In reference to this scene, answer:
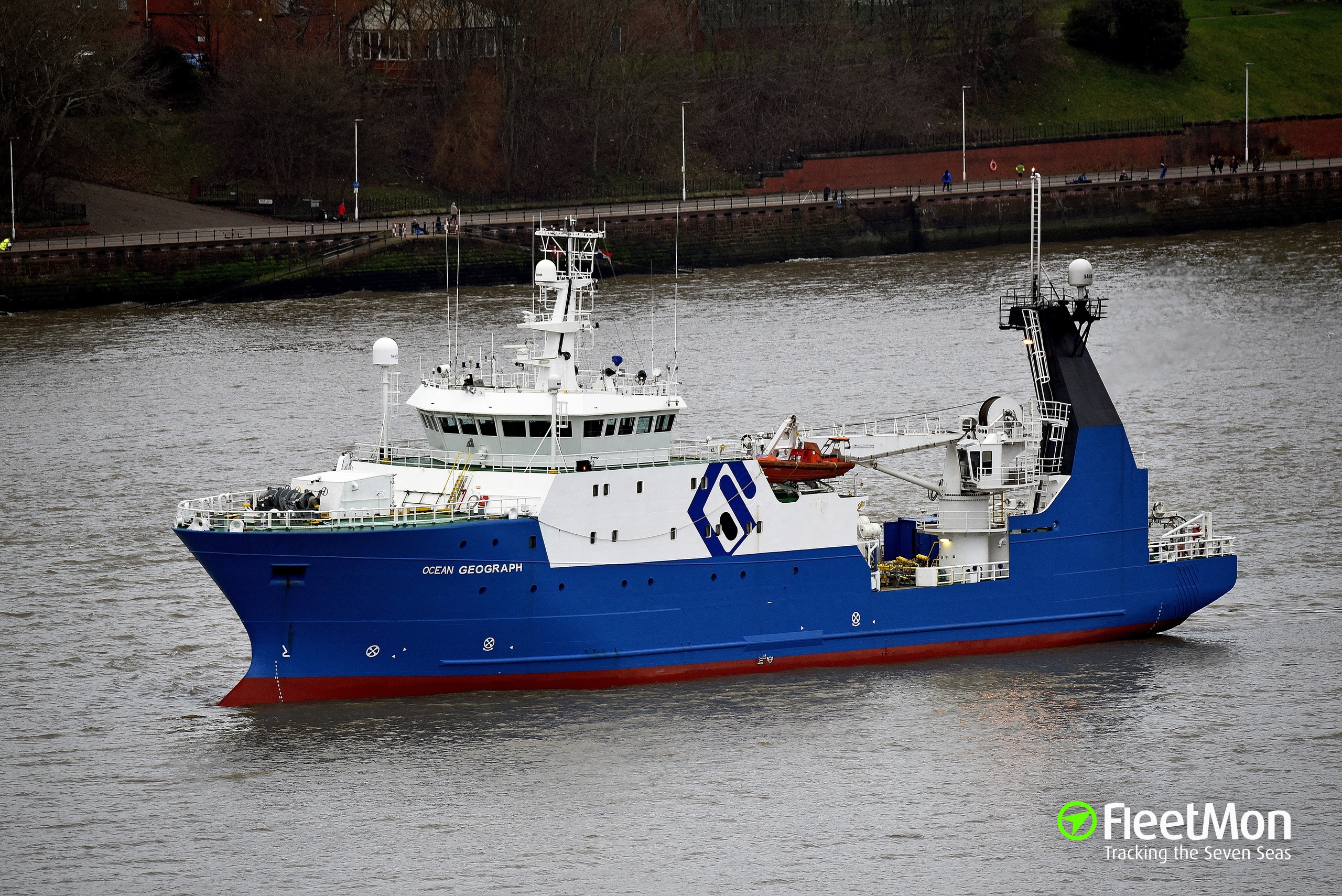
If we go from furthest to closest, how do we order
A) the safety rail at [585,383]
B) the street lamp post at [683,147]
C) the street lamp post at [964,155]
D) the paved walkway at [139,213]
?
the street lamp post at [964,155]
the street lamp post at [683,147]
the paved walkway at [139,213]
the safety rail at [585,383]

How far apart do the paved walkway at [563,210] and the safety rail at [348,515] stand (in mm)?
36924

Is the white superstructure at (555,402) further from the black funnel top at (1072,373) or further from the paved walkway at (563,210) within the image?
the paved walkway at (563,210)

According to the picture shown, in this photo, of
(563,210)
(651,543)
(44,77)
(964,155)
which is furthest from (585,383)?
(964,155)

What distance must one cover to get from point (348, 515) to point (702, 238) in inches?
1890

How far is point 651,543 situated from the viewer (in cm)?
2542

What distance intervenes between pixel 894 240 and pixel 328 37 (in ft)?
89.7

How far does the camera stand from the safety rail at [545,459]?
25.5m

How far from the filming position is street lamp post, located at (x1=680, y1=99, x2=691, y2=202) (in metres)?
76.8

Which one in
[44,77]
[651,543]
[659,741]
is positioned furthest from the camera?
[44,77]

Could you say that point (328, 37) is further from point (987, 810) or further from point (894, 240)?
point (987, 810)

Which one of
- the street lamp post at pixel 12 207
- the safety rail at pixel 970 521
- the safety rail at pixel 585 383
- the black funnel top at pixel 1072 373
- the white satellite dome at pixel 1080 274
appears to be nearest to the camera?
the safety rail at pixel 585 383

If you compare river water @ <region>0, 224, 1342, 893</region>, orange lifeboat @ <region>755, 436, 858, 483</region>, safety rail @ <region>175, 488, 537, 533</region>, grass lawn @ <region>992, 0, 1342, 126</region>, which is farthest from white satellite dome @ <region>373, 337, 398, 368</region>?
grass lawn @ <region>992, 0, 1342, 126</region>

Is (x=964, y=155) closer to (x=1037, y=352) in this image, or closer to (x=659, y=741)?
(x=1037, y=352)

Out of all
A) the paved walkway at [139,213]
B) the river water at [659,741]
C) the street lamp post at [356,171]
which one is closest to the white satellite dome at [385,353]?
the river water at [659,741]
